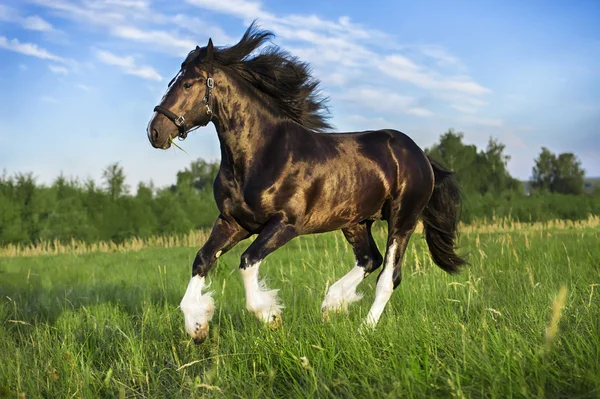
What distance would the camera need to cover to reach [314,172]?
16.3ft

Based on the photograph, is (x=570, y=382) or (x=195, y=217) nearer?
(x=570, y=382)

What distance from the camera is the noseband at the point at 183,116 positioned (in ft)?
15.0

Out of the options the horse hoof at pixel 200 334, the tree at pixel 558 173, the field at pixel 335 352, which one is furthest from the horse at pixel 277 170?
the tree at pixel 558 173

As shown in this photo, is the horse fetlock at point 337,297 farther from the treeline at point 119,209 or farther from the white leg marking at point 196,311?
the treeline at point 119,209

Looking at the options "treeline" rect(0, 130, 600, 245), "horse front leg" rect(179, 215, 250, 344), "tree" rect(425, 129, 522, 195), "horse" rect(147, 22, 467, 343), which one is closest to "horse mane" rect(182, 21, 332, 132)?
"horse" rect(147, 22, 467, 343)

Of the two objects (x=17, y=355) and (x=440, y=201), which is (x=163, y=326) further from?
(x=440, y=201)

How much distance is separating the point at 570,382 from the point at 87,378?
10.7ft

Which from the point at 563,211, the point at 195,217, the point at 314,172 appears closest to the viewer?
the point at 314,172

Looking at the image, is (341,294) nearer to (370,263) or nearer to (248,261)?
(370,263)

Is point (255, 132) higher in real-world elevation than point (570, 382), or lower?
higher

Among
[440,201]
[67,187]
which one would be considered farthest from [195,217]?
[440,201]

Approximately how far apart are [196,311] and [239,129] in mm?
1551

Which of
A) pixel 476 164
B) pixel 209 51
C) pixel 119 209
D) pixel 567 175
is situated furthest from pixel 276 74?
pixel 567 175

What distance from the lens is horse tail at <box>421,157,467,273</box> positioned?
6.50 m
